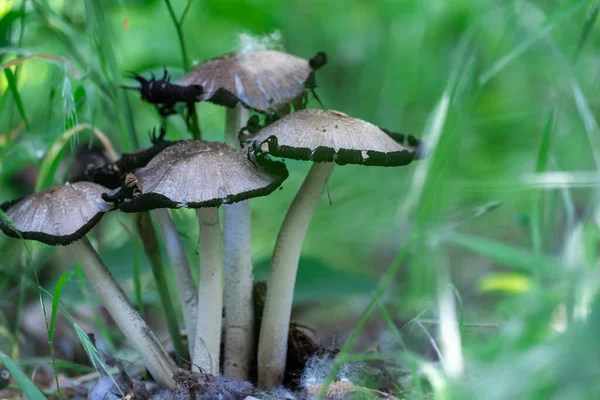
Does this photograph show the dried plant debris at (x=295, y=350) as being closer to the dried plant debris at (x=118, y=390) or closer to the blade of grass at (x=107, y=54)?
the dried plant debris at (x=118, y=390)

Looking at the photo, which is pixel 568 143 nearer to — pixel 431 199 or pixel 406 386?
pixel 406 386

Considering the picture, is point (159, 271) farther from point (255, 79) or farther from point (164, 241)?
point (255, 79)

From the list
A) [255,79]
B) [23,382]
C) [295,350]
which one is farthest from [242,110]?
[23,382]

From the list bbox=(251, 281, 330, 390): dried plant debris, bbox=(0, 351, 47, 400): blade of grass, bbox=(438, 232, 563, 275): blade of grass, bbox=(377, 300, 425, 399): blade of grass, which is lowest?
bbox=(251, 281, 330, 390): dried plant debris

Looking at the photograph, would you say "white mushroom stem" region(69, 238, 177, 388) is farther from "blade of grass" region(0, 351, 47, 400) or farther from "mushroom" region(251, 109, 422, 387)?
"blade of grass" region(0, 351, 47, 400)

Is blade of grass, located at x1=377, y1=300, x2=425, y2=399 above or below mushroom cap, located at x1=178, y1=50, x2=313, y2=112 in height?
below

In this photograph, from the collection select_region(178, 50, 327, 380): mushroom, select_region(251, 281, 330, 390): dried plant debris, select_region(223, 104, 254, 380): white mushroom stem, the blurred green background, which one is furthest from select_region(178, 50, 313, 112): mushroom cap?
select_region(251, 281, 330, 390): dried plant debris

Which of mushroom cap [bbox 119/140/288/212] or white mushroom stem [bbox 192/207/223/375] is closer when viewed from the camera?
mushroom cap [bbox 119/140/288/212]

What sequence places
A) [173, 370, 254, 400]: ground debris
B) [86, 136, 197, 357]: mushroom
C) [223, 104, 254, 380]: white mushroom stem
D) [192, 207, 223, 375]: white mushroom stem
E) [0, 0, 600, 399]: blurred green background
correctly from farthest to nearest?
[223, 104, 254, 380]: white mushroom stem
[86, 136, 197, 357]: mushroom
[192, 207, 223, 375]: white mushroom stem
[173, 370, 254, 400]: ground debris
[0, 0, 600, 399]: blurred green background
